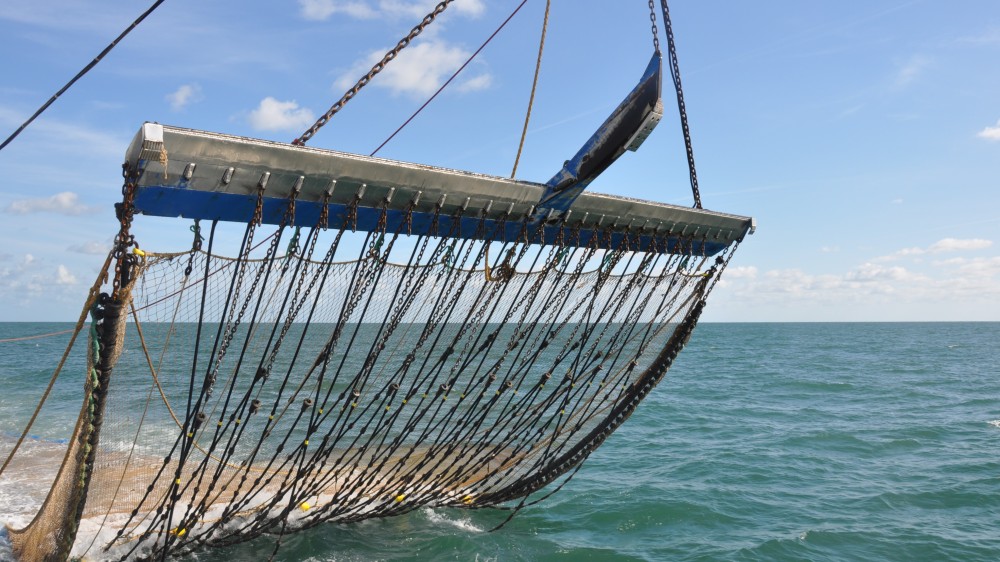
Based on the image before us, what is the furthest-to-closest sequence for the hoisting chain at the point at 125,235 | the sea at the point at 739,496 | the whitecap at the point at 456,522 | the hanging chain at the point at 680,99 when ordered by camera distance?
the whitecap at the point at 456,522
the sea at the point at 739,496
the hanging chain at the point at 680,99
the hoisting chain at the point at 125,235

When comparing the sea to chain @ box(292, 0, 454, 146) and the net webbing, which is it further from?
chain @ box(292, 0, 454, 146)

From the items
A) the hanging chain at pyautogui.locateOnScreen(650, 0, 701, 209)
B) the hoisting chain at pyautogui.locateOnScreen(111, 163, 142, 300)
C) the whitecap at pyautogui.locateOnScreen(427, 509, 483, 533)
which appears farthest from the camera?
the whitecap at pyautogui.locateOnScreen(427, 509, 483, 533)

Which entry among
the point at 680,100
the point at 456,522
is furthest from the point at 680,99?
the point at 456,522

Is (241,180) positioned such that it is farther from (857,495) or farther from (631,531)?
(857,495)

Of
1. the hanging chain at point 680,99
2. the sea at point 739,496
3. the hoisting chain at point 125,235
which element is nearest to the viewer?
the hoisting chain at point 125,235

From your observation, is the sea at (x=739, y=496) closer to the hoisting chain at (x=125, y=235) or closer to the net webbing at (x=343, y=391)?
the net webbing at (x=343, y=391)

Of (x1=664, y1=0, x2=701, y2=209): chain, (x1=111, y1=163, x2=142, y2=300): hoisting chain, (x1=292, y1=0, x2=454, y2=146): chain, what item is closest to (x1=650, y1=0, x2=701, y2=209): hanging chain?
(x1=664, y1=0, x2=701, y2=209): chain

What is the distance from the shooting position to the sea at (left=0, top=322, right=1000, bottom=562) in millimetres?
Answer: 10758

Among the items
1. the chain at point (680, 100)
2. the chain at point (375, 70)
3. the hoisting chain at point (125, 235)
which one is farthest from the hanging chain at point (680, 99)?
the hoisting chain at point (125, 235)

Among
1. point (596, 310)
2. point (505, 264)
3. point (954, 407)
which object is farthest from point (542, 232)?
point (954, 407)

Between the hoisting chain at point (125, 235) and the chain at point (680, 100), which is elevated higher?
the chain at point (680, 100)

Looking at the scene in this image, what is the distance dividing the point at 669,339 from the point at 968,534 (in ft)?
24.1

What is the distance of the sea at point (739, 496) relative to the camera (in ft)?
35.3

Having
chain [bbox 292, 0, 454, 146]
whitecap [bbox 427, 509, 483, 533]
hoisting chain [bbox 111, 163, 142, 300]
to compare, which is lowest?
whitecap [bbox 427, 509, 483, 533]
